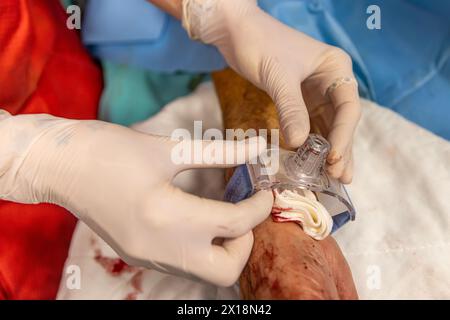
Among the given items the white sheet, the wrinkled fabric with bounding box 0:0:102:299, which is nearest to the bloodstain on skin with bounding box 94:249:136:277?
the white sheet

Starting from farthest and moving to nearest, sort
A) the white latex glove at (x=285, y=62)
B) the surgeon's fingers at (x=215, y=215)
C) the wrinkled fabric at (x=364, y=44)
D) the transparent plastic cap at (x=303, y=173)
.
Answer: the wrinkled fabric at (x=364, y=44)
the white latex glove at (x=285, y=62)
the transparent plastic cap at (x=303, y=173)
the surgeon's fingers at (x=215, y=215)

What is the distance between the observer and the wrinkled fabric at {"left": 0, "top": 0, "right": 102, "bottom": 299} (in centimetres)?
120

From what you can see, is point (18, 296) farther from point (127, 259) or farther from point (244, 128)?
point (244, 128)

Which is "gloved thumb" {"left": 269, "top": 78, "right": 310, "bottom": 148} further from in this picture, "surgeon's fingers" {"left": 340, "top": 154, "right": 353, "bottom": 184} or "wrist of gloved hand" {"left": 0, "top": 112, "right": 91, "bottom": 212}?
"wrist of gloved hand" {"left": 0, "top": 112, "right": 91, "bottom": 212}

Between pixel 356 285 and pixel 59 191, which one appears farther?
pixel 356 285

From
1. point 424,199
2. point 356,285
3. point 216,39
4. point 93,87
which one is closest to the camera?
point 356,285

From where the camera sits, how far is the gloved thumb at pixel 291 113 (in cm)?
107

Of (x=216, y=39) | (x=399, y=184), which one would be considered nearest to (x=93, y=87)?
(x=216, y=39)

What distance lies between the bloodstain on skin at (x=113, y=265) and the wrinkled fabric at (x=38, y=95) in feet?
0.42

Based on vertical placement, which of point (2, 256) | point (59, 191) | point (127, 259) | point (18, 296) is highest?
point (59, 191)

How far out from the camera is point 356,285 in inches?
45.2

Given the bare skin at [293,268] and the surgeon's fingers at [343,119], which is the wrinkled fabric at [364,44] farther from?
the bare skin at [293,268]

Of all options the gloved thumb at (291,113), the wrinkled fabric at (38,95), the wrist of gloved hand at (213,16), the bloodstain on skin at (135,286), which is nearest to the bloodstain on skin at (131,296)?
the bloodstain on skin at (135,286)

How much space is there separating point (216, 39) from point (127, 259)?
0.71m
